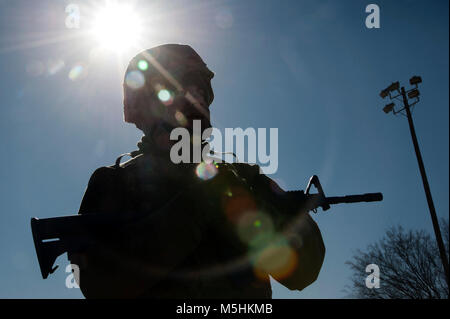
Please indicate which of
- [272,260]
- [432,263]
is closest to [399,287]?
[432,263]

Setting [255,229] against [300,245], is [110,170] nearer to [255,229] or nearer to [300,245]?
[255,229]

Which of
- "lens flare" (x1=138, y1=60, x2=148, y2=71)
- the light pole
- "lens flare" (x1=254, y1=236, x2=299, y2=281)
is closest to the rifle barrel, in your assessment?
"lens flare" (x1=254, y1=236, x2=299, y2=281)

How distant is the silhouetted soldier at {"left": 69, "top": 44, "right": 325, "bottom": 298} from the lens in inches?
60.9

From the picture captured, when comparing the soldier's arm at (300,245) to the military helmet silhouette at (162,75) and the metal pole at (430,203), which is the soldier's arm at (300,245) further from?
the metal pole at (430,203)

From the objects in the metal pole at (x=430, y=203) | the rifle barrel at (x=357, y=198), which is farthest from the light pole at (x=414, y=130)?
the rifle barrel at (x=357, y=198)

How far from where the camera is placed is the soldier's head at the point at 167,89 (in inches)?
84.2

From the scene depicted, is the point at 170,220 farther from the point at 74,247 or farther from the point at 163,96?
the point at 163,96

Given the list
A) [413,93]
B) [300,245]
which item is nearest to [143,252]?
[300,245]

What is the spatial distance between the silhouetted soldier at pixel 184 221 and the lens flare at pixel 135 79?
13mm

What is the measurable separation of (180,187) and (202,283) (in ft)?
1.92

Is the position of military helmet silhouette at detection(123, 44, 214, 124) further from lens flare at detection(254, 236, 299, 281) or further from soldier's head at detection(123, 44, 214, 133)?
lens flare at detection(254, 236, 299, 281)

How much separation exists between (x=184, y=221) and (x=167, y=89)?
105 cm

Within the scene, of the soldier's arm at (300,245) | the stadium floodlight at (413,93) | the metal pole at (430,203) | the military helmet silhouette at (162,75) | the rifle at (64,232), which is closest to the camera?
the rifle at (64,232)
